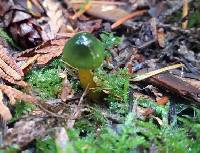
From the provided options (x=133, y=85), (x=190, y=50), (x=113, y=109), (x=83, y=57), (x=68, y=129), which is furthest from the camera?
(x=190, y=50)

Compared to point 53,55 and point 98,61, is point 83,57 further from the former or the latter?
point 53,55

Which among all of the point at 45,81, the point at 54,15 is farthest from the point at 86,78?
the point at 54,15

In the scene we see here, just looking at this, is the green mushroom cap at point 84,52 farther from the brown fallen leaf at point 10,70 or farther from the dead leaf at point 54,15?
the dead leaf at point 54,15

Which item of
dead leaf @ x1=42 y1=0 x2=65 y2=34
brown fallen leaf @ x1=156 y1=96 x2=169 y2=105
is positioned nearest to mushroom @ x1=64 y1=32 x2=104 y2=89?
brown fallen leaf @ x1=156 y1=96 x2=169 y2=105

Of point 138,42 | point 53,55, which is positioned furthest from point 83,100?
point 138,42

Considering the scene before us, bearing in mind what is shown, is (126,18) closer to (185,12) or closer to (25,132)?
(185,12)

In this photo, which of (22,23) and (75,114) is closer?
(75,114)

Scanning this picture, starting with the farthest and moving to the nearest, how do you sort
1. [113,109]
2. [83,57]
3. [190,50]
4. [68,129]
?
[190,50]
[113,109]
[83,57]
[68,129]
